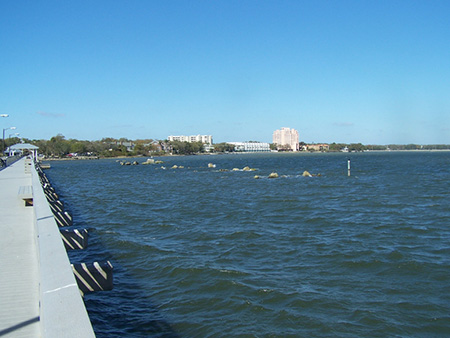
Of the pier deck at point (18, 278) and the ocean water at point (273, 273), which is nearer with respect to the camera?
the pier deck at point (18, 278)

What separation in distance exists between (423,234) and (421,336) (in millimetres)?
9013

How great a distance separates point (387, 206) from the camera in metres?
22.8

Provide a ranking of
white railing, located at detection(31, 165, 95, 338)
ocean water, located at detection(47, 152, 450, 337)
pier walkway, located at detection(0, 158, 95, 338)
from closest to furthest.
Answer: white railing, located at detection(31, 165, 95, 338), pier walkway, located at detection(0, 158, 95, 338), ocean water, located at detection(47, 152, 450, 337)

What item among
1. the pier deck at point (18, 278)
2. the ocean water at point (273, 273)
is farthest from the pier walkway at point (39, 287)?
the ocean water at point (273, 273)

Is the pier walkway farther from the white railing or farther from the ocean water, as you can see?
the ocean water

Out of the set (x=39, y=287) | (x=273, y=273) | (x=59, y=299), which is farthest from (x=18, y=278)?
(x=273, y=273)

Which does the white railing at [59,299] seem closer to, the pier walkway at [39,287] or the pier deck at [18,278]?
the pier walkway at [39,287]

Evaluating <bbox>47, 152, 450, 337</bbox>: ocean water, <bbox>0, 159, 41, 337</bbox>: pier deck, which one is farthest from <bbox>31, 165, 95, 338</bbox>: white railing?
<bbox>47, 152, 450, 337</bbox>: ocean water

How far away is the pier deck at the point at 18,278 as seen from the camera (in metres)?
5.16

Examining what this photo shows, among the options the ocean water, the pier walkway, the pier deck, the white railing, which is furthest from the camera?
the ocean water

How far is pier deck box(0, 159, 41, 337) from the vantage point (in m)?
5.16

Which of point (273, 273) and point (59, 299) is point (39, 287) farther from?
point (273, 273)

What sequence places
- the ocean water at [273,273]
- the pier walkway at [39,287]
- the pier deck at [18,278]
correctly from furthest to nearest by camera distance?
1. the ocean water at [273,273]
2. the pier deck at [18,278]
3. the pier walkway at [39,287]

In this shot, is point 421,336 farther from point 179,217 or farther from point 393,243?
point 179,217
